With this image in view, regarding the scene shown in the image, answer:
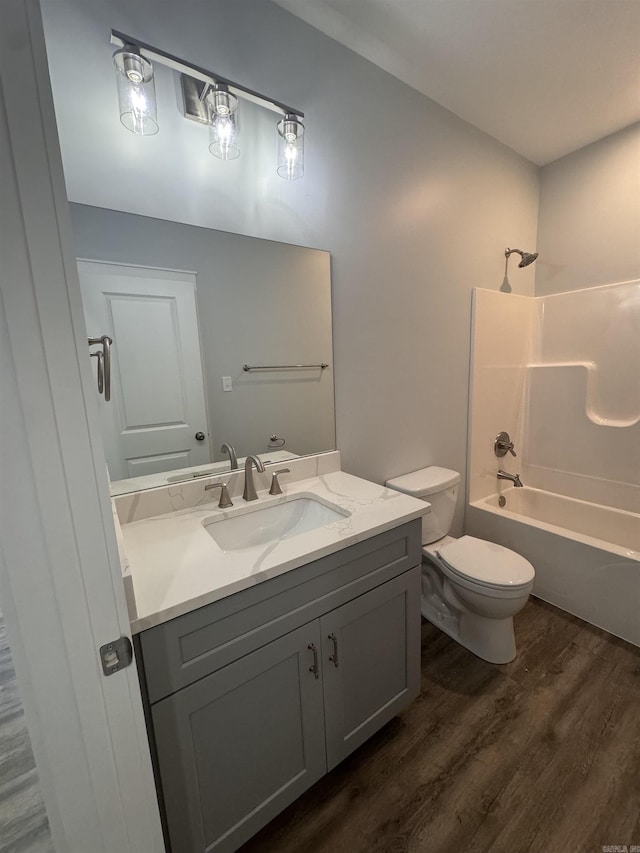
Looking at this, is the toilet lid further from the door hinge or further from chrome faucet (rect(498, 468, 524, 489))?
→ the door hinge

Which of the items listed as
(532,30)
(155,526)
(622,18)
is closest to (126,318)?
(155,526)

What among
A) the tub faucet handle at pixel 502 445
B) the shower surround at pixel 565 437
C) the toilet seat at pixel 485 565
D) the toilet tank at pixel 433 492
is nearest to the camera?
the toilet seat at pixel 485 565

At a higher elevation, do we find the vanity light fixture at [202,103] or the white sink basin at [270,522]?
the vanity light fixture at [202,103]

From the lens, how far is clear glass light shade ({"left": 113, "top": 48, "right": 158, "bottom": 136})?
1050mm

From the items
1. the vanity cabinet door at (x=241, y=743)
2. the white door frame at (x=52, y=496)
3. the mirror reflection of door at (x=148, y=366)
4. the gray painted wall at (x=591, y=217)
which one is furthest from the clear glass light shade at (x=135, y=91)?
the gray painted wall at (x=591, y=217)

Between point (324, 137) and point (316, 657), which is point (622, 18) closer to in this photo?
point (324, 137)

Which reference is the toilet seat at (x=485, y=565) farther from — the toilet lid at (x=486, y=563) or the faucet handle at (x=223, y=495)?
the faucet handle at (x=223, y=495)

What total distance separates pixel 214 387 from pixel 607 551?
207cm

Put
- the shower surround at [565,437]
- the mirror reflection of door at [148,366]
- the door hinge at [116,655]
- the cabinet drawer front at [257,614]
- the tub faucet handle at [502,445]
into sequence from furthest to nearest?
the tub faucet handle at [502,445], the shower surround at [565,437], the mirror reflection of door at [148,366], the cabinet drawer front at [257,614], the door hinge at [116,655]

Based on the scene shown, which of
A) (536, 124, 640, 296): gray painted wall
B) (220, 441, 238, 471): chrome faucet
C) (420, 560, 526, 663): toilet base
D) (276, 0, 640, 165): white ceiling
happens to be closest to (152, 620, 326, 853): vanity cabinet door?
(220, 441, 238, 471): chrome faucet

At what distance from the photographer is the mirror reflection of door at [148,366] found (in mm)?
1172

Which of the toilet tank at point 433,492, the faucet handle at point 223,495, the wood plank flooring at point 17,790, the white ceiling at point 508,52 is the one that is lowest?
the wood plank flooring at point 17,790

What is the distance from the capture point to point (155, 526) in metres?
1.20

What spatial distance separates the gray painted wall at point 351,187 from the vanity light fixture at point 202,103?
45mm
